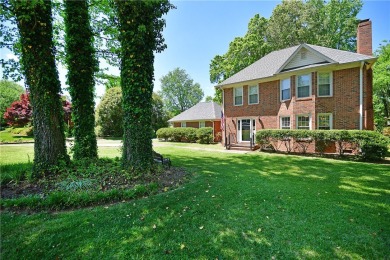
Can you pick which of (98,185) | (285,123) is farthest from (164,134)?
(98,185)

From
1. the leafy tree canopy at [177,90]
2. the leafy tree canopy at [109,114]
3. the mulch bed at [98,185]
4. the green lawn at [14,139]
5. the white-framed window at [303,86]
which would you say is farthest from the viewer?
the leafy tree canopy at [177,90]

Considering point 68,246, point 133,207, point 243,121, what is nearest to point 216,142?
point 243,121

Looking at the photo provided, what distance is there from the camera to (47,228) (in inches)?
127

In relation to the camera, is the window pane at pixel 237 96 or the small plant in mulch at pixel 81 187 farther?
the window pane at pixel 237 96

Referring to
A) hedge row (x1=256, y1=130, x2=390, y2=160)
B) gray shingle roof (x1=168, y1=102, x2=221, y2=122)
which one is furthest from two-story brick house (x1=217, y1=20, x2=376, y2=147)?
gray shingle roof (x1=168, y1=102, x2=221, y2=122)

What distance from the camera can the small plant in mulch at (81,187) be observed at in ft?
13.3

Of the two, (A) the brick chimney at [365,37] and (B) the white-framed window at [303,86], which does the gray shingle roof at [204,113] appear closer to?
(B) the white-framed window at [303,86]

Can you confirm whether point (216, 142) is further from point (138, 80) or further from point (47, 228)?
point (47, 228)

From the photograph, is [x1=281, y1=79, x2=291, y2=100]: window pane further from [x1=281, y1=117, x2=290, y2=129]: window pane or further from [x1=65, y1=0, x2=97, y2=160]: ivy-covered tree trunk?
[x1=65, y1=0, x2=97, y2=160]: ivy-covered tree trunk

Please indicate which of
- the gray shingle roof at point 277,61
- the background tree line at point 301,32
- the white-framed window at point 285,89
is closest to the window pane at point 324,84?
the gray shingle roof at point 277,61

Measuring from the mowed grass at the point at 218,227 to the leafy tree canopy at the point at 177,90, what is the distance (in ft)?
170

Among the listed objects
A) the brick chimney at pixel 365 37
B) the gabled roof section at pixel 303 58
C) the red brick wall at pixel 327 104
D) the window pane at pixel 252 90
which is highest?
the brick chimney at pixel 365 37

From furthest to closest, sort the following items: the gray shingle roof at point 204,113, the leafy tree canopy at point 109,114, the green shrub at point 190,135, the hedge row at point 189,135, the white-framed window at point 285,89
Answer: the leafy tree canopy at point 109,114 → the gray shingle roof at point 204,113 → the green shrub at point 190,135 → the hedge row at point 189,135 → the white-framed window at point 285,89

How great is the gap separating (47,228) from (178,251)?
2348 mm
